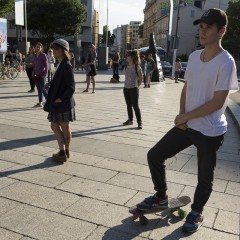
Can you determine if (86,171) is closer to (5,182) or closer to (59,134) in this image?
(59,134)

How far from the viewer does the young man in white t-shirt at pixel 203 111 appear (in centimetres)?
274

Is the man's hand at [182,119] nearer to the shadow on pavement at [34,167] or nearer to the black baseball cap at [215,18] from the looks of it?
the black baseball cap at [215,18]

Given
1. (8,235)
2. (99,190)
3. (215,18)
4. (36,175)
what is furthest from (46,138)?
(215,18)

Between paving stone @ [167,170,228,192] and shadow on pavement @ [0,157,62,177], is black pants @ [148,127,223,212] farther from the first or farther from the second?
shadow on pavement @ [0,157,62,177]

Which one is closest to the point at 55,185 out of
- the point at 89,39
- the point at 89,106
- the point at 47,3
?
the point at 89,106

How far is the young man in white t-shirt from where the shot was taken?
2.74 m

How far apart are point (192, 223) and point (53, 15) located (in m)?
43.7

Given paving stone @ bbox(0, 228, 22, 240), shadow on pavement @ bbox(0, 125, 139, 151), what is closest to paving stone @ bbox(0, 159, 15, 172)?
shadow on pavement @ bbox(0, 125, 139, 151)

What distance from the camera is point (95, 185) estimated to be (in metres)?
4.15

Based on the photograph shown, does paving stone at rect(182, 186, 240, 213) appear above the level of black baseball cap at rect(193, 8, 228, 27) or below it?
below

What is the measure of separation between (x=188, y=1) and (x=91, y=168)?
61359 millimetres

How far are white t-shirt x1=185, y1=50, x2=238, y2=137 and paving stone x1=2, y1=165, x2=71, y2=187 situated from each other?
201 centimetres

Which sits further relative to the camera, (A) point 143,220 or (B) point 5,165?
(B) point 5,165

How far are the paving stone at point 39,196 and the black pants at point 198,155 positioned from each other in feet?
3.54
